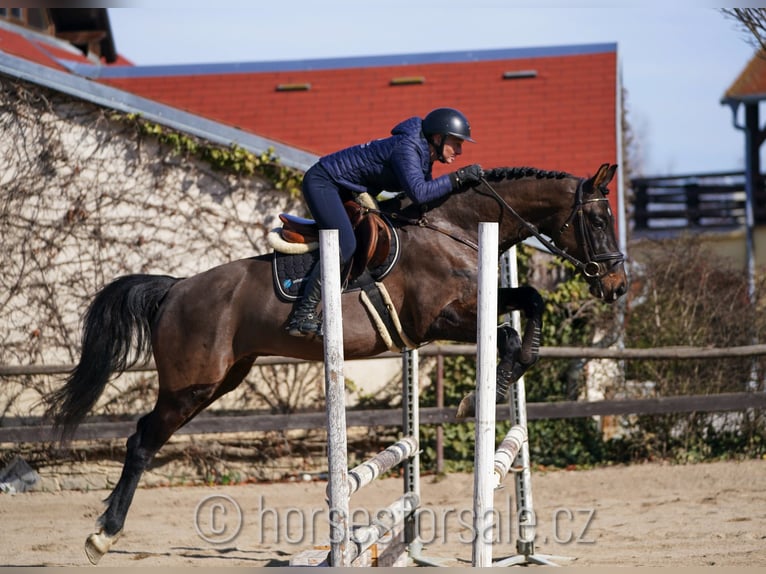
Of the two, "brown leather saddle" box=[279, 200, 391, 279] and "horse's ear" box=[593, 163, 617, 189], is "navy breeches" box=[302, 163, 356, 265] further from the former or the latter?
"horse's ear" box=[593, 163, 617, 189]

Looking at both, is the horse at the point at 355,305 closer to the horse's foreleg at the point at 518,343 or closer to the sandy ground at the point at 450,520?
the horse's foreleg at the point at 518,343

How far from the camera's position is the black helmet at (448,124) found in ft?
15.2

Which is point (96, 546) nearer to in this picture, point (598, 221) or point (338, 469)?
point (338, 469)

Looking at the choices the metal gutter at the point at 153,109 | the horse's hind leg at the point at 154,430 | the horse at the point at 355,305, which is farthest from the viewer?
the metal gutter at the point at 153,109

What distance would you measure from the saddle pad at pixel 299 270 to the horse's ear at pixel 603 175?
108cm

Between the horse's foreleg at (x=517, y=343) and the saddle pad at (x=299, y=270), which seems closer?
the horse's foreleg at (x=517, y=343)

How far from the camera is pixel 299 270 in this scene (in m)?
4.96

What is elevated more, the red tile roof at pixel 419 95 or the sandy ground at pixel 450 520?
the red tile roof at pixel 419 95

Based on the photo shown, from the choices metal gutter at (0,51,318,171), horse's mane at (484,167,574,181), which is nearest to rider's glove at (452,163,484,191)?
horse's mane at (484,167,574,181)

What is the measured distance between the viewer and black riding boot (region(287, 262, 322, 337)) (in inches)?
188

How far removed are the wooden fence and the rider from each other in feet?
11.2

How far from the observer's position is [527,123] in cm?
1211

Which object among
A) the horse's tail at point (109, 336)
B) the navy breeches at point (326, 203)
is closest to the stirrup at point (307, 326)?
the navy breeches at point (326, 203)

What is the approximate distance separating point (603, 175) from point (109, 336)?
3.00 meters
